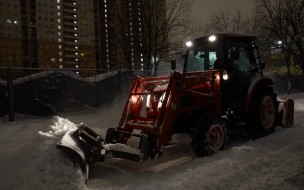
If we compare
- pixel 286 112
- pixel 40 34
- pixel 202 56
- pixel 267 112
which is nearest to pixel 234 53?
pixel 202 56

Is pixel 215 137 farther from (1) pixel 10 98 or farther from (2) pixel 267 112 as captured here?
(1) pixel 10 98

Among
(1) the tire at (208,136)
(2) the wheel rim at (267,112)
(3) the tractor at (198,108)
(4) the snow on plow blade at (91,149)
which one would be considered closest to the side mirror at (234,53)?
(3) the tractor at (198,108)

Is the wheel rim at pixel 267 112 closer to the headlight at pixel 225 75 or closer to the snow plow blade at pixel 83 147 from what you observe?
the headlight at pixel 225 75

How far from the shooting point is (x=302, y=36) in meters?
21.0

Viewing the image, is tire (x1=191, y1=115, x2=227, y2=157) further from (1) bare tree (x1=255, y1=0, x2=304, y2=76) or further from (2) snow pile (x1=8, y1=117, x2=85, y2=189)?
(1) bare tree (x1=255, y1=0, x2=304, y2=76)

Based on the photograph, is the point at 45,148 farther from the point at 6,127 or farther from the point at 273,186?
the point at 6,127

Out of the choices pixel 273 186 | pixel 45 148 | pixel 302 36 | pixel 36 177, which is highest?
pixel 302 36

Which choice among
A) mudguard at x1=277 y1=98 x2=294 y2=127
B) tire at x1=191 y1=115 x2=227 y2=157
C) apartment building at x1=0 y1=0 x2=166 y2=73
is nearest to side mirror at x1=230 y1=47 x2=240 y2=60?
tire at x1=191 y1=115 x2=227 y2=157

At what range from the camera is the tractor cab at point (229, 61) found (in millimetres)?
7127

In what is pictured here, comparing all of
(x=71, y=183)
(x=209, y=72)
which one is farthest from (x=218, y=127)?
(x=71, y=183)

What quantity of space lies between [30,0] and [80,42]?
12557mm

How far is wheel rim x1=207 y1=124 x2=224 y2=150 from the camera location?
624 cm

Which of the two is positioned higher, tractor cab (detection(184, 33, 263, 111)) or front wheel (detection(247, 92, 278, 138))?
tractor cab (detection(184, 33, 263, 111))

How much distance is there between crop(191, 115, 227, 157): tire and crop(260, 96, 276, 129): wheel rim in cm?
217
